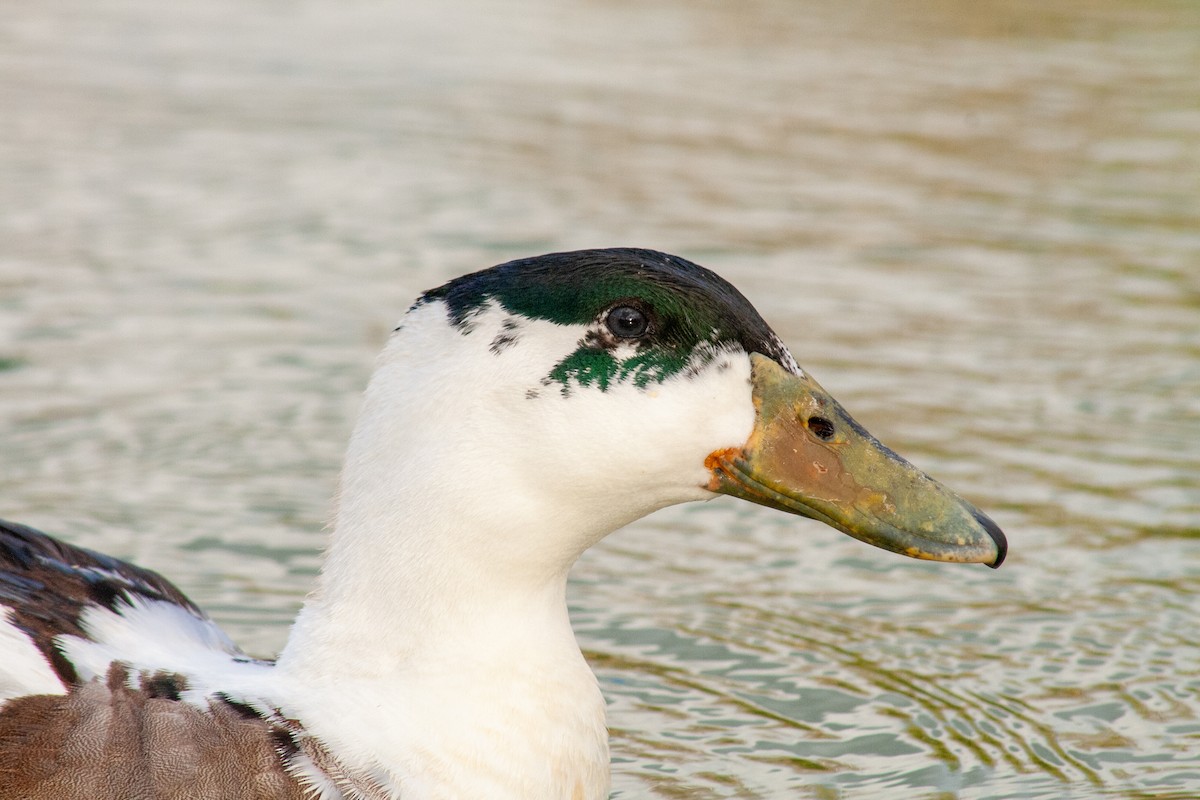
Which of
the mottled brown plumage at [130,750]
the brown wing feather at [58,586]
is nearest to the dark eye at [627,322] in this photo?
the mottled brown plumage at [130,750]

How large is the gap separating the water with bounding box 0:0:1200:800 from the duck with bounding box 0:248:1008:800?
1179 millimetres

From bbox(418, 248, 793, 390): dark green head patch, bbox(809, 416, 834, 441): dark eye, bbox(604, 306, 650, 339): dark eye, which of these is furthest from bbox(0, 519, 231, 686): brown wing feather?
bbox(809, 416, 834, 441): dark eye

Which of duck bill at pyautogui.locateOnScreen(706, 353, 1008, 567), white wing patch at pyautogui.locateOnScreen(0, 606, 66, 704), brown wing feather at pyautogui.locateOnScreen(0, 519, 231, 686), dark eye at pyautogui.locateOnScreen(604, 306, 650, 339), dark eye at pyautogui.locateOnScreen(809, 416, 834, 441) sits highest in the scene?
dark eye at pyautogui.locateOnScreen(604, 306, 650, 339)

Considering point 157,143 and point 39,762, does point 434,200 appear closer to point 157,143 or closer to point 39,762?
point 157,143

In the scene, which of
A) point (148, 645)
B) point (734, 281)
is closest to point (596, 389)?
point (148, 645)

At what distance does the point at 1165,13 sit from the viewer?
2003cm

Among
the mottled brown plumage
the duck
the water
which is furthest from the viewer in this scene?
the water

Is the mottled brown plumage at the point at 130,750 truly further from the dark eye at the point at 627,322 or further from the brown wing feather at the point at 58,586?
the dark eye at the point at 627,322

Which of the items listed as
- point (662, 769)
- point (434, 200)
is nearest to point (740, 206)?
point (434, 200)

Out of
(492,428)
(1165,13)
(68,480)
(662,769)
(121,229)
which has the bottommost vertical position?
(662,769)

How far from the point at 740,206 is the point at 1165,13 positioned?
30.4 ft

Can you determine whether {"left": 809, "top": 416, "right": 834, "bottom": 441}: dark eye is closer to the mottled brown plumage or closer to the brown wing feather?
the mottled brown plumage

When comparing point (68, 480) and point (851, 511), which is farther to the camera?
point (68, 480)

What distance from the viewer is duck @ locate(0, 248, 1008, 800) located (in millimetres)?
4512
